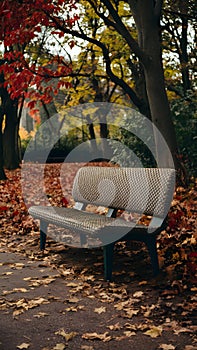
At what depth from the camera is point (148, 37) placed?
9.84m

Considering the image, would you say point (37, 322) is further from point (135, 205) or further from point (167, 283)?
point (135, 205)

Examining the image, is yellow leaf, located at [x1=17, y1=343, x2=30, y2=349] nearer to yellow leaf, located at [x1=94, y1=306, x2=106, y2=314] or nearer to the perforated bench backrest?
yellow leaf, located at [x1=94, y1=306, x2=106, y2=314]

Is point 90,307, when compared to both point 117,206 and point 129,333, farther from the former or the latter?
point 117,206

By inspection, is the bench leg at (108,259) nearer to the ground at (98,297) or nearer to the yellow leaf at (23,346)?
the ground at (98,297)

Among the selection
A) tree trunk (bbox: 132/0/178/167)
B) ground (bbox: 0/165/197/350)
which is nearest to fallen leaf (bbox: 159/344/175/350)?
ground (bbox: 0/165/197/350)

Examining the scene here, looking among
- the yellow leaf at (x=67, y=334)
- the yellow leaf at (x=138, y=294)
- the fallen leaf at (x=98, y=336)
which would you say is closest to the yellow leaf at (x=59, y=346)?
the yellow leaf at (x=67, y=334)

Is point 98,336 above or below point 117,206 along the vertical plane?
below

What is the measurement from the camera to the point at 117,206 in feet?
21.1

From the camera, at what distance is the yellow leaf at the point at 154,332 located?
395 cm

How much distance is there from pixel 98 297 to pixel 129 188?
1.52 metres

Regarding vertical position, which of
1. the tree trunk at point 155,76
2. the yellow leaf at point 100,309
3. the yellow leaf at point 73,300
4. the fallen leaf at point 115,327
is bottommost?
the yellow leaf at point 73,300

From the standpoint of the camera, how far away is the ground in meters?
3.94

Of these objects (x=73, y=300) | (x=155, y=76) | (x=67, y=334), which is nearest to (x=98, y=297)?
(x=73, y=300)

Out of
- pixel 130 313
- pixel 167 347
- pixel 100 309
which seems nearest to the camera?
pixel 167 347
